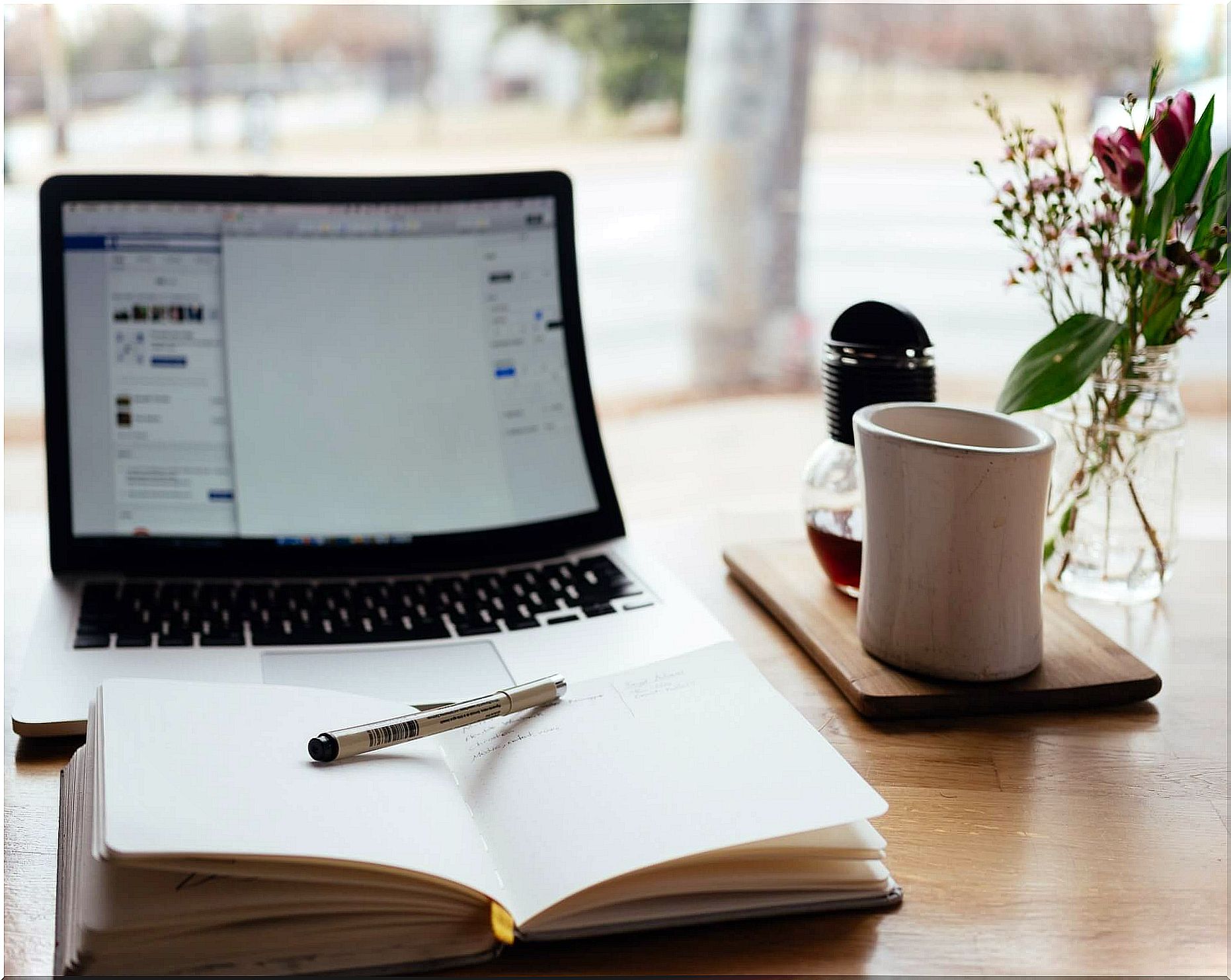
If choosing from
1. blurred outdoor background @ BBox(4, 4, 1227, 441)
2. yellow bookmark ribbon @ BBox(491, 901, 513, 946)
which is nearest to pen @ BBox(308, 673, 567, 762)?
yellow bookmark ribbon @ BBox(491, 901, 513, 946)

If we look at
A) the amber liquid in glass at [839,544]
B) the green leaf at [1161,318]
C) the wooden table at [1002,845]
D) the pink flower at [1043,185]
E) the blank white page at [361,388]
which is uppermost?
the pink flower at [1043,185]

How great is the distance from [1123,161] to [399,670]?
0.57 metres

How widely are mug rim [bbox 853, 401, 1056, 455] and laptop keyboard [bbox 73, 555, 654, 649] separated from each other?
0.69 ft

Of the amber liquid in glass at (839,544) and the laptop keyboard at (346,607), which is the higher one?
the amber liquid in glass at (839,544)

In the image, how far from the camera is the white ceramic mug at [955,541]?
672 millimetres

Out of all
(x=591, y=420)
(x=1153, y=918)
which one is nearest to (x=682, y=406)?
(x=591, y=420)

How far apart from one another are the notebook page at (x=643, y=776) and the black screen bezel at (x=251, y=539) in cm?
26

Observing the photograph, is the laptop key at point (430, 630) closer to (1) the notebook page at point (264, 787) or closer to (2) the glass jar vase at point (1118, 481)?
(1) the notebook page at point (264, 787)

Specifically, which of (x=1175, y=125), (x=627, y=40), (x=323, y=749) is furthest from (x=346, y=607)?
(x=627, y=40)

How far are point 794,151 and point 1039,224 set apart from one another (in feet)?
10.1

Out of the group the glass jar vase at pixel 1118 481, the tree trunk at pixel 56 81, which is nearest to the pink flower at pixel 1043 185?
the glass jar vase at pixel 1118 481

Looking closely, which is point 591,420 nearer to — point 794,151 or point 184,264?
point 184,264

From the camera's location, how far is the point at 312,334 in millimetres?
915

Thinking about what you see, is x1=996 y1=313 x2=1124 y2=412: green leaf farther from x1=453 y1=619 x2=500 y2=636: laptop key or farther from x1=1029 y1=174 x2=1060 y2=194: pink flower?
x1=453 y1=619 x2=500 y2=636: laptop key
